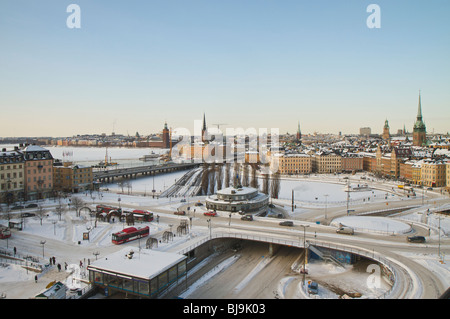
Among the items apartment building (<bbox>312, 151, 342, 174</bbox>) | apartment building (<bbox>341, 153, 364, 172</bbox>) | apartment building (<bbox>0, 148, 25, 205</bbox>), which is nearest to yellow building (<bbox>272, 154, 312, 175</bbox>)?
apartment building (<bbox>312, 151, 342, 174</bbox>)

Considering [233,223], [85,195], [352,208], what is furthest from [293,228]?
[85,195]

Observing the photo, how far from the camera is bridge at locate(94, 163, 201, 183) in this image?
6800 centimetres

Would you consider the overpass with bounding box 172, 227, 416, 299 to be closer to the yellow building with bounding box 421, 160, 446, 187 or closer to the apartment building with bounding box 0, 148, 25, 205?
the apartment building with bounding box 0, 148, 25, 205

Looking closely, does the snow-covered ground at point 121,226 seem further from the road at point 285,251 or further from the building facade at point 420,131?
the building facade at point 420,131

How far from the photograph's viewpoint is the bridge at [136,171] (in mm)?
68000

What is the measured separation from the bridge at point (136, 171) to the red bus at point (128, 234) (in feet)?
140

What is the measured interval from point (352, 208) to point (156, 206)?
22374 mm

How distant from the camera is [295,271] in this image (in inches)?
846

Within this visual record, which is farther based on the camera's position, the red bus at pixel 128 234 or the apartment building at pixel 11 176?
the apartment building at pixel 11 176

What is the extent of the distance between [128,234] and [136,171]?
2119 inches

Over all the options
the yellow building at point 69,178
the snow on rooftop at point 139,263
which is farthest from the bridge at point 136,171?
the snow on rooftop at point 139,263

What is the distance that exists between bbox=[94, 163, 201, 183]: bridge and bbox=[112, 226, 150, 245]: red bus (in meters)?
42.8

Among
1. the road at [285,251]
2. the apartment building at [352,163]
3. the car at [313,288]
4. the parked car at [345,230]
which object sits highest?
the apartment building at [352,163]
